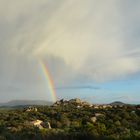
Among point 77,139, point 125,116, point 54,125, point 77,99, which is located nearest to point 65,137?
point 77,139

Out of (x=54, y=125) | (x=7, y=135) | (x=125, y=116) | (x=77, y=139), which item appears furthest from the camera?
(x=125, y=116)

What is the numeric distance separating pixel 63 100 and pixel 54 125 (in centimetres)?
8416

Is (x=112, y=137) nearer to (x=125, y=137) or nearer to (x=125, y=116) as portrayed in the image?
(x=125, y=137)

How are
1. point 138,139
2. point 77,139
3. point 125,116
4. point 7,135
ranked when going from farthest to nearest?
point 125,116 < point 7,135 < point 77,139 < point 138,139

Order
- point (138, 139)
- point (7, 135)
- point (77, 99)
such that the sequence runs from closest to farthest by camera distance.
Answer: point (138, 139), point (7, 135), point (77, 99)

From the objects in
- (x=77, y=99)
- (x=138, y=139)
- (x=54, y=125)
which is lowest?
(x=138, y=139)

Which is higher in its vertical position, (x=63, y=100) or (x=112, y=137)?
(x=63, y=100)

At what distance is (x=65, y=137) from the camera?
2181 cm

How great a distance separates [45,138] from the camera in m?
22.2

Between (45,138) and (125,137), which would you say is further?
(45,138)

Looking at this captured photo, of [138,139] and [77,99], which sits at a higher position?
[77,99]

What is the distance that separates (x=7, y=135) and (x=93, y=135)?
630cm

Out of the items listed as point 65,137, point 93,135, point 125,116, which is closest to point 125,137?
point 93,135

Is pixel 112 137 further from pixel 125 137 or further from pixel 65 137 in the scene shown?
pixel 65 137
